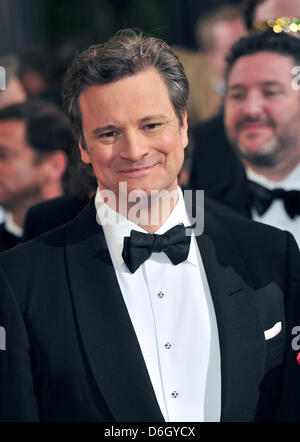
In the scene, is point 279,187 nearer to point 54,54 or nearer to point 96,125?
point 96,125

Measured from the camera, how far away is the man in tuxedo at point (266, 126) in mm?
2869

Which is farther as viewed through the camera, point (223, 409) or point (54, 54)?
point (54, 54)

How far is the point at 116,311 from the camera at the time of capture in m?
2.09

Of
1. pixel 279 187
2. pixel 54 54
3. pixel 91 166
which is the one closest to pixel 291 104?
pixel 279 187

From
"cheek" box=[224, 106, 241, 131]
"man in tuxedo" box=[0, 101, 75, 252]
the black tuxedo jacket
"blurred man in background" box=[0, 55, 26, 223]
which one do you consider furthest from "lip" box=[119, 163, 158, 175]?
"blurred man in background" box=[0, 55, 26, 223]

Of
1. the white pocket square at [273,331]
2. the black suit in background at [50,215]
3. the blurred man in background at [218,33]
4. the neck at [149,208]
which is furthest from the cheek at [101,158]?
the blurred man in background at [218,33]

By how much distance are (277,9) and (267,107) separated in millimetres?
733

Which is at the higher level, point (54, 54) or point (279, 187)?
point (54, 54)

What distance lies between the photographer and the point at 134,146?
2.04m

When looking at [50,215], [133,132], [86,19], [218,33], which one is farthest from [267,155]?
[86,19]

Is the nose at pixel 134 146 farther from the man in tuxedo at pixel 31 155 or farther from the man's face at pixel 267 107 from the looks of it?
the man in tuxedo at pixel 31 155

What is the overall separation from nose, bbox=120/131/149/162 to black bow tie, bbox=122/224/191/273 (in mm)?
226
